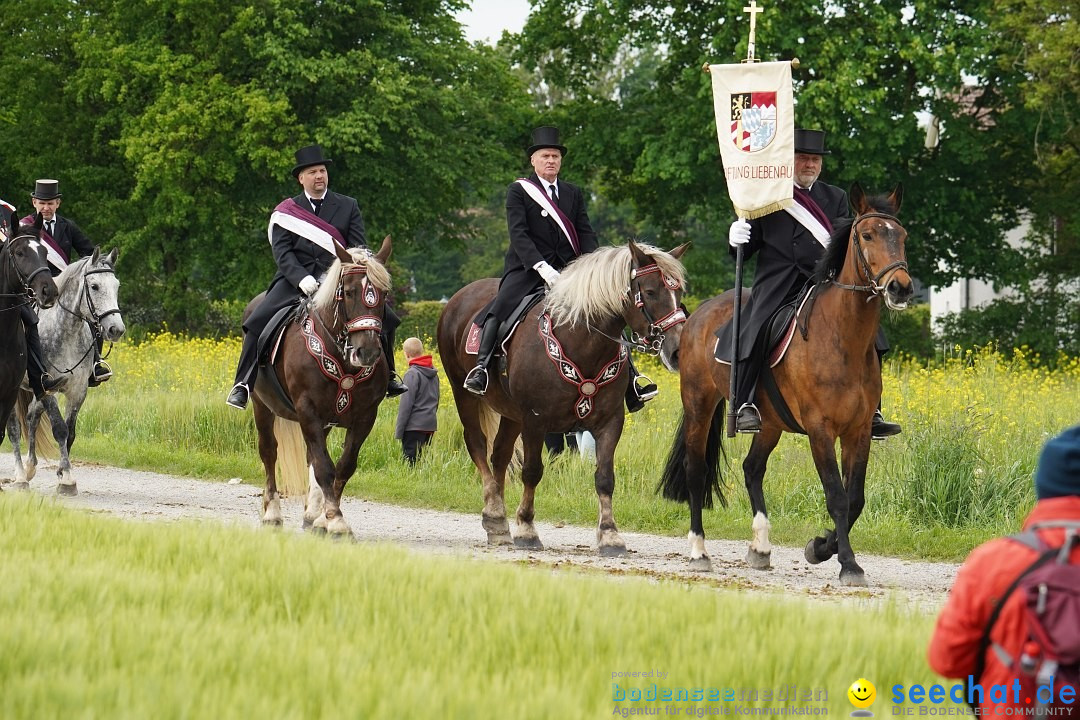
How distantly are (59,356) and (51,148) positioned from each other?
30.6 m

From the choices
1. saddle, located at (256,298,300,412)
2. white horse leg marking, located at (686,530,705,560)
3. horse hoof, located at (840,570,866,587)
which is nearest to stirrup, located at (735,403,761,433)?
white horse leg marking, located at (686,530,705,560)

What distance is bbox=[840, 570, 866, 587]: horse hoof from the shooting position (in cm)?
985

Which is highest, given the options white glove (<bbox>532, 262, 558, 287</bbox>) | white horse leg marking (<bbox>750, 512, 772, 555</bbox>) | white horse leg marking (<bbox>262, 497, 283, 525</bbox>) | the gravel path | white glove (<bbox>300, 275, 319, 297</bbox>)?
white glove (<bbox>532, 262, 558, 287</bbox>)

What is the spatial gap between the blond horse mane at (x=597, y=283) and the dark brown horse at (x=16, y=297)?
4790 mm

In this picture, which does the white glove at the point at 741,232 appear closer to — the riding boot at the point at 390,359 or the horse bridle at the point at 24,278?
the riding boot at the point at 390,359

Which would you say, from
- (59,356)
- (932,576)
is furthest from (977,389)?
(59,356)

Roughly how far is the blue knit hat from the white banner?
7475 millimetres

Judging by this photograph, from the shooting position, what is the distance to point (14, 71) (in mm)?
43000

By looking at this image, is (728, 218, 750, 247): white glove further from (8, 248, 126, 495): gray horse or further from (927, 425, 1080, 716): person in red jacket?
(927, 425, 1080, 716): person in red jacket

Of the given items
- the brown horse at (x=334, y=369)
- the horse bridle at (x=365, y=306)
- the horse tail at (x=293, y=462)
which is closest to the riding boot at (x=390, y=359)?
the brown horse at (x=334, y=369)

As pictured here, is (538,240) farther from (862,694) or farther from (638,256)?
(862,694)

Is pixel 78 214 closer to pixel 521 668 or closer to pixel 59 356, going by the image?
pixel 59 356

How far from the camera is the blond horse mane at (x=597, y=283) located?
1130 centimetres

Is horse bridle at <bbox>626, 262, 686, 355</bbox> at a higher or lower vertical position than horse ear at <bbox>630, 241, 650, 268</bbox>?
lower
